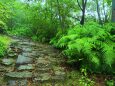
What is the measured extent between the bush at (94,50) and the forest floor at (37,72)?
39cm

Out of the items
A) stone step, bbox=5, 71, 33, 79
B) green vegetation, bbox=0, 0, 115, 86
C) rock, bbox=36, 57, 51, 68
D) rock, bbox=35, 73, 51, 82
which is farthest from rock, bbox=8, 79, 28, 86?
green vegetation, bbox=0, 0, 115, 86

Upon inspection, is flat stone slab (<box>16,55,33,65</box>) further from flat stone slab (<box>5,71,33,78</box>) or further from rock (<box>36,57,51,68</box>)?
flat stone slab (<box>5,71,33,78</box>)

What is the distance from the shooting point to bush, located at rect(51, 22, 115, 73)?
524cm

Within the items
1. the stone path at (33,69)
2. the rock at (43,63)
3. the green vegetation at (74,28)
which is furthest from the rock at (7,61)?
the rock at (43,63)

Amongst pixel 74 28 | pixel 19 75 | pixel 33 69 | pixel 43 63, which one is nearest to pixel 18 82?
pixel 19 75

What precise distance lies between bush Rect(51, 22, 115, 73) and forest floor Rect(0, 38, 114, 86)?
39 centimetres

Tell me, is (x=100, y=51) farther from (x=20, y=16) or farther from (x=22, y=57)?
(x=20, y=16)

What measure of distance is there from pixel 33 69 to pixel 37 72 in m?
0.23

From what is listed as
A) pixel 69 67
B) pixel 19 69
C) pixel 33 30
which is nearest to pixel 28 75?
pixel 19 69

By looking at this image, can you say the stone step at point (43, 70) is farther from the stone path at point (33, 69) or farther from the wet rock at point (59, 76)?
the wet rock at point (59, 76)

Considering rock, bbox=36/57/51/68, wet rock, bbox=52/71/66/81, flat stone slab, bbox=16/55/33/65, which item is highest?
flat stone slab, bbox=16/55/33/65

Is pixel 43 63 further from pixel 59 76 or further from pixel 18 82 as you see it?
pixel 18 82

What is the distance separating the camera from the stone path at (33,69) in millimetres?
4812

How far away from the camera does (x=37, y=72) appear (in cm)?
536
